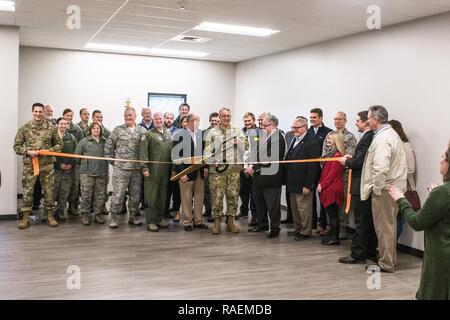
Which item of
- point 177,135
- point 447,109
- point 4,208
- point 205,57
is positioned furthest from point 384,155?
point 205,57

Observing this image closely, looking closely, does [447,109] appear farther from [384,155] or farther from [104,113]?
[104,113]

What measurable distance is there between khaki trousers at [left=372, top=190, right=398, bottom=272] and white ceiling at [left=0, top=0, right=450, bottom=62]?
2.14 m

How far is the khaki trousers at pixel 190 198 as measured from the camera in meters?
7.02

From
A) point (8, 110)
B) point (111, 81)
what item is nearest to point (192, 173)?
point (8, 110)

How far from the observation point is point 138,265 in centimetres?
519

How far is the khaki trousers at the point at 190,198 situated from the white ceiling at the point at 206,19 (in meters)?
2.25

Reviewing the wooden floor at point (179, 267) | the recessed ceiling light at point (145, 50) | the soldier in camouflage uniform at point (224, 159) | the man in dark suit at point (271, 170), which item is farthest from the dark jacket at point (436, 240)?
the recessed ceiling light at point (145, 50)

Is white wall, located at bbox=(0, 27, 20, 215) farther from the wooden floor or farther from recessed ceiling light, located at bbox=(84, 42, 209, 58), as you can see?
recessed ceiling light, located at bbox=(84, 42, 209, 58)

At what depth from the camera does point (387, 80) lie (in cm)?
677

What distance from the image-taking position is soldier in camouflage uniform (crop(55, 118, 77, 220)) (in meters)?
7.47

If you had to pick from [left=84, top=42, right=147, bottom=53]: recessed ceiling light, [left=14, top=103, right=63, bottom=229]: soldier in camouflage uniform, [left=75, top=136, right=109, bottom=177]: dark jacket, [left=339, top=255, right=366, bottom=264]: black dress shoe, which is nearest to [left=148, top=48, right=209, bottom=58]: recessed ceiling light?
[left=84, top=42, right=147, bottom=53]: recessed ceiling light

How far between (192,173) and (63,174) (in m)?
2.09

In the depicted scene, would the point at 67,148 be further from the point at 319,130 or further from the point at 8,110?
the point at 319,130
